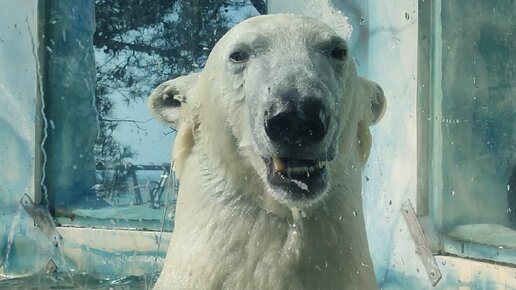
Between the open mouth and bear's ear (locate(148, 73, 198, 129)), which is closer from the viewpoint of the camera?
the open mouth

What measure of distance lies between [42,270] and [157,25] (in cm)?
195

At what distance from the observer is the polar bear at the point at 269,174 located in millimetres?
1767

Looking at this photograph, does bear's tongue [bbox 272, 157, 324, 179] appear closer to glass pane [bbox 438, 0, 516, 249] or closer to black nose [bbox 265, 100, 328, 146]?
black nose [bbox 265, 100, 328, 146]

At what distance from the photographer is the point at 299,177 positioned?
1.78m

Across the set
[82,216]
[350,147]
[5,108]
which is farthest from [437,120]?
[5,108]

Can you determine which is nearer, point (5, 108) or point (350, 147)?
point (350, 147)

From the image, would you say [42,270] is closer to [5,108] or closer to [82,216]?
[82,216]

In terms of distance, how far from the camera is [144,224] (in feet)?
18.5

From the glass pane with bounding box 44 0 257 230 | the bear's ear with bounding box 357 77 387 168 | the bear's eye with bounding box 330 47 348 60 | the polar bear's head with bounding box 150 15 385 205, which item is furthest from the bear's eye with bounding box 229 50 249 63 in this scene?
the glass pane with bounding box 44 0 257 230

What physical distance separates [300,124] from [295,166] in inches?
5.4

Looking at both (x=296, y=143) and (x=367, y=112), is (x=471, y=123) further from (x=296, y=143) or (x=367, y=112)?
(x=296, y=143)

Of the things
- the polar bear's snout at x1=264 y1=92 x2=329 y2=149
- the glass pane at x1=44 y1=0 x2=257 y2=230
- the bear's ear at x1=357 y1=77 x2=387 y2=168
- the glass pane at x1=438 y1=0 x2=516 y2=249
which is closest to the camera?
the polar bear's snout at x1=264 y1=92 x2=329 y2=149

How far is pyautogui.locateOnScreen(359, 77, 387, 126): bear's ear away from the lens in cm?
217

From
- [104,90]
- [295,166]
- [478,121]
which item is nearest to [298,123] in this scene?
[295,166]
